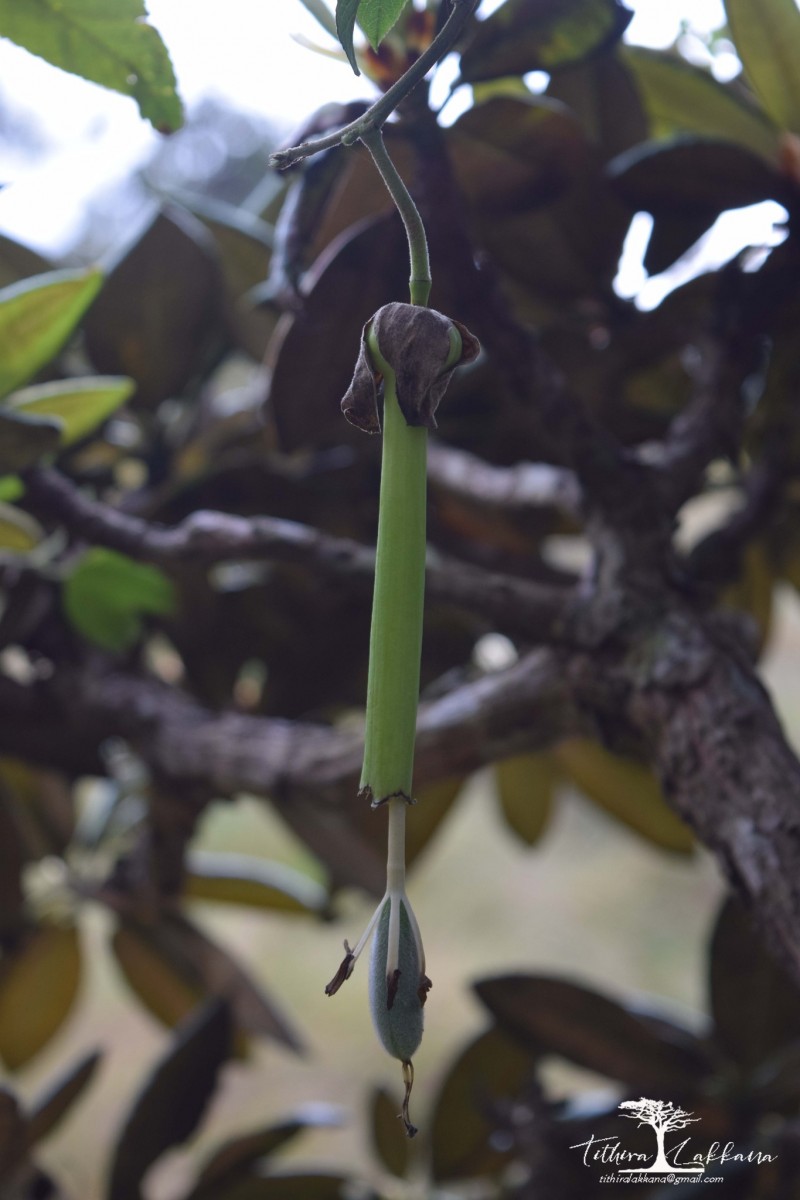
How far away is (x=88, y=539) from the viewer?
352 mm

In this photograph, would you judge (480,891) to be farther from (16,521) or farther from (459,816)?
(16,521)

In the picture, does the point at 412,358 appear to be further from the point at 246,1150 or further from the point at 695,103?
the point at 246,1150

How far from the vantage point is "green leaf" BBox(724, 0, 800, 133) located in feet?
1.01

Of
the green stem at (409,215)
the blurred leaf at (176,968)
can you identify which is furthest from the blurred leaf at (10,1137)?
the green stem at (409,215)

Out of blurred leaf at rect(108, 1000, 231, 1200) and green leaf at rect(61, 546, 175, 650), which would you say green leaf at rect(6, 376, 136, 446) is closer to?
green leaf at rect(61, 546, 175, 650)

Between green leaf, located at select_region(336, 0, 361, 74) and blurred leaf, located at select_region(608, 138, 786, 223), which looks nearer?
green leaf, located at select_region(336, 0, 361, 74)

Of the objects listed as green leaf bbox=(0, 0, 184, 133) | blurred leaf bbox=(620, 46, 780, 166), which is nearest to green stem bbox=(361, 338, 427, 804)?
green leaf bbox=(0, 0, 184, 133)

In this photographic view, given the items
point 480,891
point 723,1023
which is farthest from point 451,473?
point 480,891

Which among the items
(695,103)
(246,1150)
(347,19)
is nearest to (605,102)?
(695,103)

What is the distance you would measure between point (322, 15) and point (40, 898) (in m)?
0.46

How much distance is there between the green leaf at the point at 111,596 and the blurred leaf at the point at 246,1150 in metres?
0.22

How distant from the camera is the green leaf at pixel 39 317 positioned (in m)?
0.30

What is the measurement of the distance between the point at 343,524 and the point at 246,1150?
282 mm

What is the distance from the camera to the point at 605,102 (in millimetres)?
375
